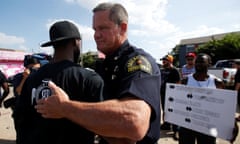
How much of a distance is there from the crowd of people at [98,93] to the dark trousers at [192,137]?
202 centimetres

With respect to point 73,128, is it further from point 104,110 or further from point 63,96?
point 104,110

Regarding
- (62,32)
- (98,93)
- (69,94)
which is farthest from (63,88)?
(62,32)

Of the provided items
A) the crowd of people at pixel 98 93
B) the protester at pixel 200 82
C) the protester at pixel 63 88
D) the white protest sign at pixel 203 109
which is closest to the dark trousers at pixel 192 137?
the protester at pixel 200 82

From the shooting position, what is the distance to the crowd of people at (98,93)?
1.21 meters

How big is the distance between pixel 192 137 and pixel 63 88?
246cm

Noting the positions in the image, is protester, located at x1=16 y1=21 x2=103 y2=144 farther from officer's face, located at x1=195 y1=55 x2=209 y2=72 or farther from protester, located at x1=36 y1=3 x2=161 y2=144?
officer's face, located at x1=195 y1=55 x2=209 y2=72

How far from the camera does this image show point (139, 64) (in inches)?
53.7

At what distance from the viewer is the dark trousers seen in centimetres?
335

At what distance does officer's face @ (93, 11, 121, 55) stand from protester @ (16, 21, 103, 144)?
20 centimetres

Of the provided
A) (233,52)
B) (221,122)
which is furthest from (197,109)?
(233,52)

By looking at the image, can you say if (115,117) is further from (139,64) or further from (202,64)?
(202,64)

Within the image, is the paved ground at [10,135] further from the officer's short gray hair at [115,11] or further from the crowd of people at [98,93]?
the officer's short gray hair at [115,11]

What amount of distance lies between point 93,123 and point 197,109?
2.23 m

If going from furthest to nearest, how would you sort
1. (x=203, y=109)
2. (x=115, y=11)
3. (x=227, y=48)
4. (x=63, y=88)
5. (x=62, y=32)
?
(x=227, y=48), (x=203, y=109), (x=62, y=32), (x=63, y=88), (x=115, y=11)
